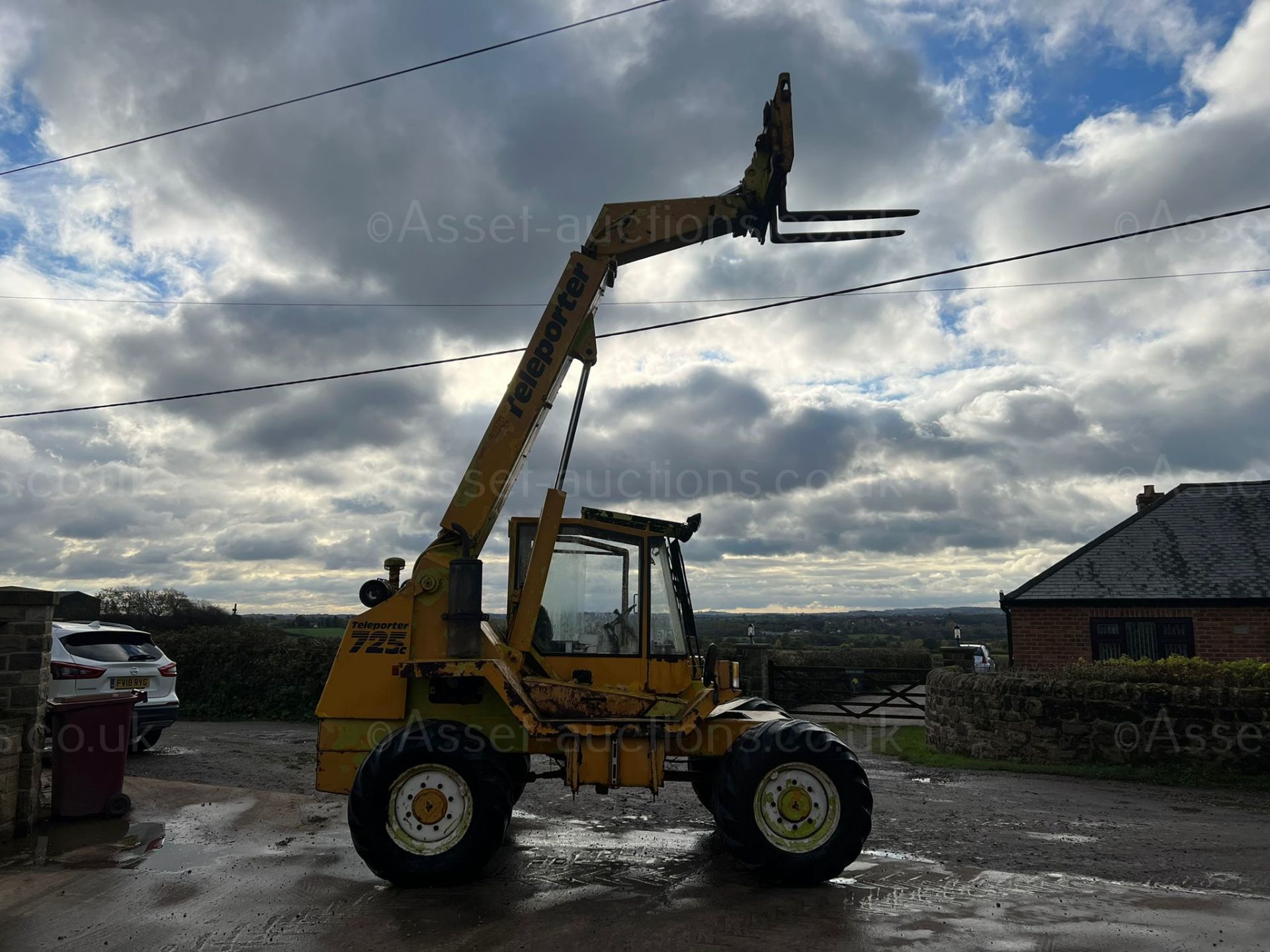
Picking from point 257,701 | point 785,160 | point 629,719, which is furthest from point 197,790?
point 257,701

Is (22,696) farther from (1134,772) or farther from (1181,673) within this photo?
(1181,673)

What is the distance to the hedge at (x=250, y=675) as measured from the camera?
1927 centimetres

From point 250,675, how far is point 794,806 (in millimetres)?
16327

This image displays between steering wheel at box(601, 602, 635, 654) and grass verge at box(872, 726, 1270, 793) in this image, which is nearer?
steering wheel at box(601, 602, 635, 654)

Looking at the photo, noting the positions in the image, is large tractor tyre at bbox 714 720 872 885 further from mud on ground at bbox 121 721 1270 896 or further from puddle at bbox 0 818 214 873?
puddle at bbox 0 818 214 873

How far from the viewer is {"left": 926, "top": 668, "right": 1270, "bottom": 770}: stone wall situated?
1177 centimetres

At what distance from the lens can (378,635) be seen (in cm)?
698

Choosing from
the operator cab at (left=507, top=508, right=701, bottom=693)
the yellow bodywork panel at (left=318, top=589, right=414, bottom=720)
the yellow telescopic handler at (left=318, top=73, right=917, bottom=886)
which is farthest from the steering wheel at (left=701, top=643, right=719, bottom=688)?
the yellow bodywork panel at (left=318, top=589, right=414, bottom=720)

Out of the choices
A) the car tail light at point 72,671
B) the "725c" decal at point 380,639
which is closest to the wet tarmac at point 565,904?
the "725c" decal at point 380,639

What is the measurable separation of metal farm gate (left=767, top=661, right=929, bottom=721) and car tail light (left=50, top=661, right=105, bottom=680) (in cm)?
1325

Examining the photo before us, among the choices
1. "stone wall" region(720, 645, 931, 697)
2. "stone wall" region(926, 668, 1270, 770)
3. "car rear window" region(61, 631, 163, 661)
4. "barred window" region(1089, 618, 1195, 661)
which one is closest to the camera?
"car rear window" region(61, 631, 163, 661)

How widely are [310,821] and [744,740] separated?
4621 millimetres

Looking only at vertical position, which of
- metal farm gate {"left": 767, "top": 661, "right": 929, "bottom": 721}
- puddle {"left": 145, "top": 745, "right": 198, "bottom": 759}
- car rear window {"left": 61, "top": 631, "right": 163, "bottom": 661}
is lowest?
puddle {"left": 145, "top": 745, "right": 198, "bottom": 759}

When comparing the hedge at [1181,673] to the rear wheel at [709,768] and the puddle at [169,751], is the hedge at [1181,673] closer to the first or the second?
the rear wheel at [709,768]
